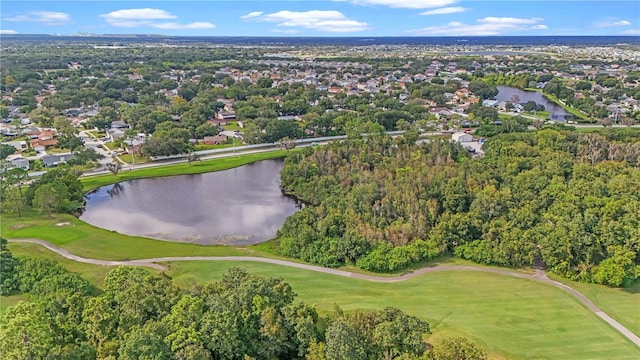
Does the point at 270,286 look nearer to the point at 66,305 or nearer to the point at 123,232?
the point at 66,305

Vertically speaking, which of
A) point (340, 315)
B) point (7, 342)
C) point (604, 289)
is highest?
point (7, 342)

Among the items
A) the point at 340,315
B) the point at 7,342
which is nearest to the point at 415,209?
the point at 340,315

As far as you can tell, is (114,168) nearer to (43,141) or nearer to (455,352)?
(43,141)

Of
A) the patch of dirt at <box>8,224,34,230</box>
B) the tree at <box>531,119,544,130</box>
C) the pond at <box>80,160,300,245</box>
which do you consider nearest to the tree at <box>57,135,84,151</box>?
the pond at <box>80,160,300,245</box>

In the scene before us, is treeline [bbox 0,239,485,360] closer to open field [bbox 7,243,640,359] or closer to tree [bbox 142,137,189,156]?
open field [bbox 7,243,640,359]

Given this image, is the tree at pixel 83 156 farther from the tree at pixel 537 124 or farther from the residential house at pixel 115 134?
the tree at pixel 537 124

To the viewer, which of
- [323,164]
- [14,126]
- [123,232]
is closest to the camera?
[123,232]
